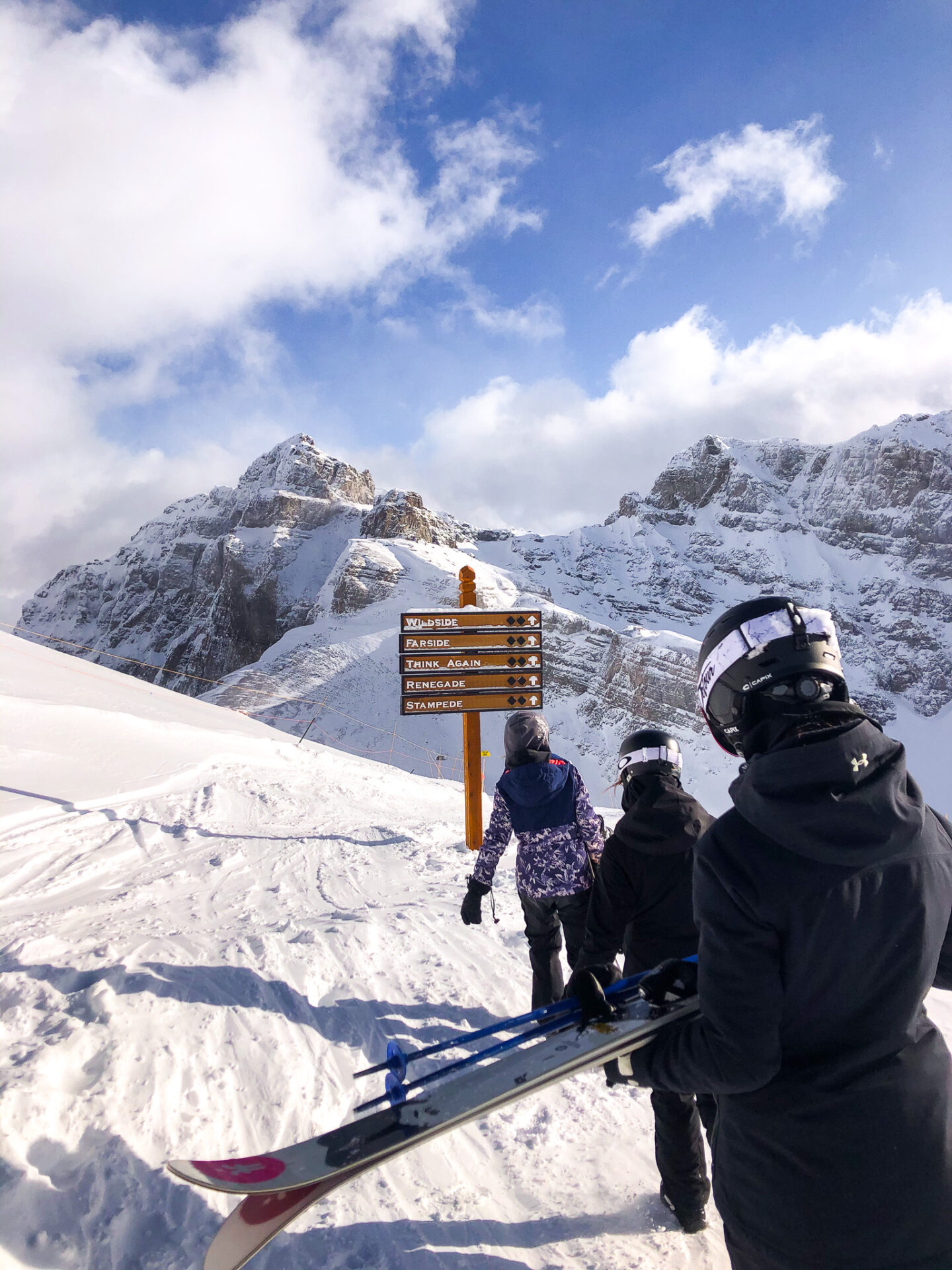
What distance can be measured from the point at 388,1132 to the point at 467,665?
808 cm

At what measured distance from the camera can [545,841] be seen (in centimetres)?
404

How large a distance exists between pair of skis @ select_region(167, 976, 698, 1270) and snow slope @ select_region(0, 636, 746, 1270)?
2.88 ft

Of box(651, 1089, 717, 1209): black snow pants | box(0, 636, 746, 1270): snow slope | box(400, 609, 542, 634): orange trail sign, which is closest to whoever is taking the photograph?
box(0, 636, 746, 1270): snow slope

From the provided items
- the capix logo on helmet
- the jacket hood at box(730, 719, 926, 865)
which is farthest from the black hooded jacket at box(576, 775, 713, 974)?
the jacket hood at box(730, 719, 926, 865)

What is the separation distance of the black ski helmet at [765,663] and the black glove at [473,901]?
9.60 ft

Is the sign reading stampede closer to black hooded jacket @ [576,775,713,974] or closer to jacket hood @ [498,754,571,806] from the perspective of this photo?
jacket hood @ [498,754,571,806]

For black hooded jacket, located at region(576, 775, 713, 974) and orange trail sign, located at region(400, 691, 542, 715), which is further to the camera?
orange trail sign, located at region(400, 691, 542, 715)

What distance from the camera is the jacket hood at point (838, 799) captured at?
4.43 feet

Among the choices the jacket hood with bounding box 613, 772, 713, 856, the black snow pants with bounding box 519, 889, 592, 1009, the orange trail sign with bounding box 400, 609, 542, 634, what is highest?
the orange trail sign with bounding box 400, 609, 542, 634

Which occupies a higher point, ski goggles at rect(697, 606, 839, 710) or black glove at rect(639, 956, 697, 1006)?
ski goggles at rect(697, 606, 839, 710)

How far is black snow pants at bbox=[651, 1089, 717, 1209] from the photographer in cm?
271

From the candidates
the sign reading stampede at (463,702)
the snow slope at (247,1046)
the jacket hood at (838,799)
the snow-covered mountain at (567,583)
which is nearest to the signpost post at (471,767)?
the sign reading stampede at (463,702)

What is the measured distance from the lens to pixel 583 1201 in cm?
283

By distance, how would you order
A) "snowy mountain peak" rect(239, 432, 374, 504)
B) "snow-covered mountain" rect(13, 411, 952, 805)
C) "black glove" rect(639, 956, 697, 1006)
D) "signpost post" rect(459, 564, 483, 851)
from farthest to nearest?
"snowy mountain peak" rect(239, 432, 374, 504)
"snow-covered mountain" rect(13, 411, 952, 805)
"signpost post" rect(459, 564, 483, 851)
"black glove" rect(639, 956, 697, 1006)
